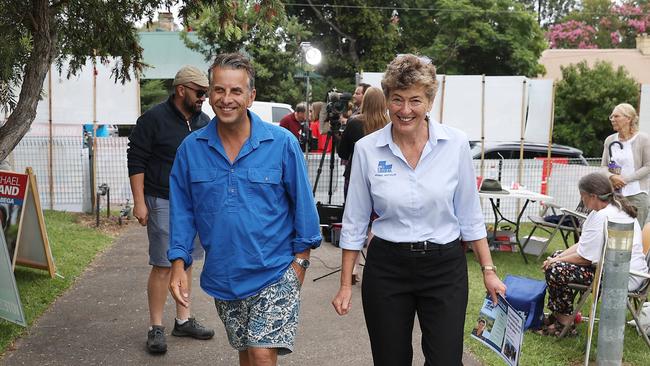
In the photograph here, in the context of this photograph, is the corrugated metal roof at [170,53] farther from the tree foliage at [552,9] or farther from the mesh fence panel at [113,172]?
the tree foliage at [552,9]

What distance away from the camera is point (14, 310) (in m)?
4.89

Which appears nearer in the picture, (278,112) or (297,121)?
(297,121)

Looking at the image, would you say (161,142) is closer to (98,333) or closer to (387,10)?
(98,333)

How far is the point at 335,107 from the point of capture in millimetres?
7902

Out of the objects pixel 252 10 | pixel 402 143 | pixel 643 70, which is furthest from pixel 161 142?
pixel 643 70

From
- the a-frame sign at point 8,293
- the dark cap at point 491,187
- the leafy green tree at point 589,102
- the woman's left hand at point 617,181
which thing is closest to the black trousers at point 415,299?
the a-frame sign at point 8,293

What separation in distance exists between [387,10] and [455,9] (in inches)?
104

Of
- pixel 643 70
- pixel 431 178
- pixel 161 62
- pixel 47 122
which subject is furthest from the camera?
pixel 643 70

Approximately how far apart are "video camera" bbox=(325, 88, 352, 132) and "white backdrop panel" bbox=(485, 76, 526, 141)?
3451 mm

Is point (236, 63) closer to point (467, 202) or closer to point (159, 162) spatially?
point (467, 202)

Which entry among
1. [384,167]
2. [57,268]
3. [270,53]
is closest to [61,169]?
[57,268]

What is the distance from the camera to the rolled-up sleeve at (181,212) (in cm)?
310

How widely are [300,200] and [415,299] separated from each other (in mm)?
674

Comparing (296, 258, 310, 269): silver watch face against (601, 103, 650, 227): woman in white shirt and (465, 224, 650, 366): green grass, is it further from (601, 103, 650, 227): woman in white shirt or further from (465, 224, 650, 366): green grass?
(601, 103, 650, 227): woman in white shirt
